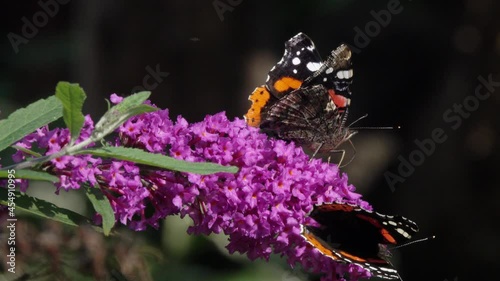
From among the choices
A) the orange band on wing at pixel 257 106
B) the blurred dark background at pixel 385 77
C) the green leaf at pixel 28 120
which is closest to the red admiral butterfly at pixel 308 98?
the orange band on wing at pixel 257 106

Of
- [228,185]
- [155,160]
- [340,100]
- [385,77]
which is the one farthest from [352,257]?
[385,77]

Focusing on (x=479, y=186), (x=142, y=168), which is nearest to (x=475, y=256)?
(x=479, y=186)

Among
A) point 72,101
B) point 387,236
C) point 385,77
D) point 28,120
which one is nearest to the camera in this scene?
point 72,101

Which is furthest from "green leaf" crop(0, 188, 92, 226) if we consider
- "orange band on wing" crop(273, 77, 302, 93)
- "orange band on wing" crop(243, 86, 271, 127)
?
"orange band on wing" crop(273, 77, 302, 93)

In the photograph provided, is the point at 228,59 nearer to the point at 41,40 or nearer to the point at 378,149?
the point at 378,149

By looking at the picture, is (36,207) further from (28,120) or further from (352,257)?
(352,257)

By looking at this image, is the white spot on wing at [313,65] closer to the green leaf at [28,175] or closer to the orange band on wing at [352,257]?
the orange band on wing at [352,257]
